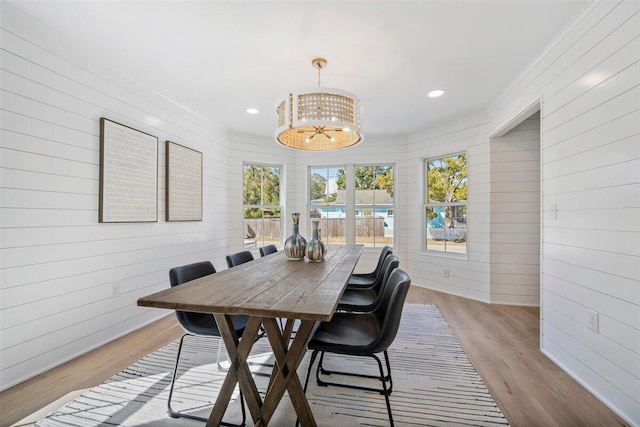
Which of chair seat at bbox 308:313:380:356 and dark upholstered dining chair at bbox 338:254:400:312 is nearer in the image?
chair seat at bbox 308:313:380:356

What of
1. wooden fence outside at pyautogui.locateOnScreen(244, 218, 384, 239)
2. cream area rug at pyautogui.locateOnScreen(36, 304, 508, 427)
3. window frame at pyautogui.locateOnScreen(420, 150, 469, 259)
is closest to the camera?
cream area rug at pyautogui.locateOnScreen(36, 304, 508, 427)

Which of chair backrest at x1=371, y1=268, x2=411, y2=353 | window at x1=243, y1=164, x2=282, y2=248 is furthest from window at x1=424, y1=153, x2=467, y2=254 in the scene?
chair backrest at x1=371, y1=268, x2=411, y2=353

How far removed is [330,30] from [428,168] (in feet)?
10.5

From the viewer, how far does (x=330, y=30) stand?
2148 millimetres

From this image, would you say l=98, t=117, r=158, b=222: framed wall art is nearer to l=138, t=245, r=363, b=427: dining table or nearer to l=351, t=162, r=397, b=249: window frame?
l=138, t=245, r=363, b=427: dining table

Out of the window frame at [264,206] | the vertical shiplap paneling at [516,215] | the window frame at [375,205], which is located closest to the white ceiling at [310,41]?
the vertical shiplap paneling at [516,215]

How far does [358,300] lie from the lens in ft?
8.02

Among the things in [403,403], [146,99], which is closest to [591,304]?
[403,403]

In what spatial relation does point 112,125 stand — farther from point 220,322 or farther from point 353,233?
point 353,233

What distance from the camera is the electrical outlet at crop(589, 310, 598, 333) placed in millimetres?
1857

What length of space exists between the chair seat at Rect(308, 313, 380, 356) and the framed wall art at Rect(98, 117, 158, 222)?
2.17 meters

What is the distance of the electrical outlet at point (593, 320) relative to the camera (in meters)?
1.86

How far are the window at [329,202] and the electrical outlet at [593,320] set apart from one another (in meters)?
3.57

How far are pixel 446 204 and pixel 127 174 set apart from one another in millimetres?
4057
